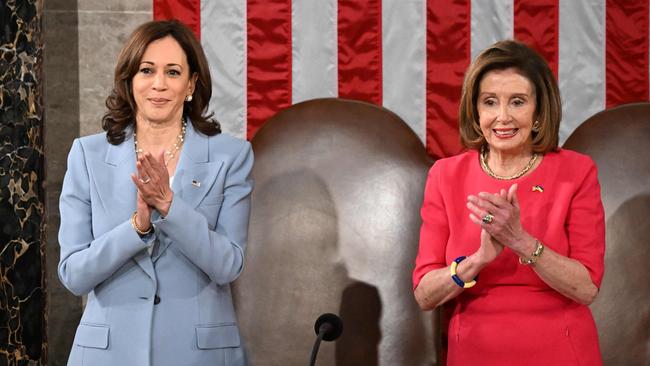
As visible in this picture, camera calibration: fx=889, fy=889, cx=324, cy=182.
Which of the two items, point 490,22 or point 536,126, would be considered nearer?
point 536,126

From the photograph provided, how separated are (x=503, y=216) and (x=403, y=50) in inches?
66.2

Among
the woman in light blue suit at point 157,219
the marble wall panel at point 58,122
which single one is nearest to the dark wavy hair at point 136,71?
the woman in light blue suit at point 157,219

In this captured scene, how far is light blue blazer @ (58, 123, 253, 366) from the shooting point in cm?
210

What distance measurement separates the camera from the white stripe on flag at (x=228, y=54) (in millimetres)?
3588

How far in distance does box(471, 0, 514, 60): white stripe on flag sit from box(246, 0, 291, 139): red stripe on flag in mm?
758

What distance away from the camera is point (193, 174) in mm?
2236

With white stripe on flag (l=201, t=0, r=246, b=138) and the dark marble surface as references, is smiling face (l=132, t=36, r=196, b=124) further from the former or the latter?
white stripe on flag (l=201, t=0, r=246, b=138)

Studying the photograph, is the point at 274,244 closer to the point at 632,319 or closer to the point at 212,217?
the point at 212,217

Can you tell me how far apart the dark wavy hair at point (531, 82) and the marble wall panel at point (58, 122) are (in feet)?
6.12

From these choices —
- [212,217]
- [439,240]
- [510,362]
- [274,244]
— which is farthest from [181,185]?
[274,244]

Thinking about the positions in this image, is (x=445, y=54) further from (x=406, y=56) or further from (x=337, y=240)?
(x=337, y=240)

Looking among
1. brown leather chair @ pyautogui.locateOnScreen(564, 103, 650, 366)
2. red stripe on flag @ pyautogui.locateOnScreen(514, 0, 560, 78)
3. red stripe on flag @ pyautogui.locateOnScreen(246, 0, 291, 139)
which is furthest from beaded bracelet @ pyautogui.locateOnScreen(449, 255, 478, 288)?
red stripe on flag @ pyautogui.locateOnScreen(514, 0, 560, 78)

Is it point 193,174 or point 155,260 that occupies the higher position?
point 193,174

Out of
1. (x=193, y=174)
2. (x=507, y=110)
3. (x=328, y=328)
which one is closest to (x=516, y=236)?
(x=507, y=110)
